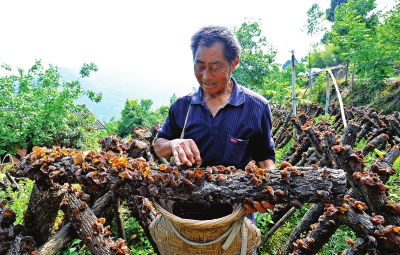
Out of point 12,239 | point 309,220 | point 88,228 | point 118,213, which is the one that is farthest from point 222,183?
point 118,213

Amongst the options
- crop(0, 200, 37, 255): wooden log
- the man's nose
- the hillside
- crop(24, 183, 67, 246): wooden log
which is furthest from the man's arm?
the hillside

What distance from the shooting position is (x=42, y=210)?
2092 mm

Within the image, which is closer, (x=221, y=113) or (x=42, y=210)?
(x=221, y=113)

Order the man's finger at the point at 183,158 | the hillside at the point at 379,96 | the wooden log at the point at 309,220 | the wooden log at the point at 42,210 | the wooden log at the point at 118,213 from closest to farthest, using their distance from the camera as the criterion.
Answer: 1. the man's finger at the point at 183,158
2. the wooden log at the point at 42,210
3. the wooden log at the point at 309,220
4. the wooden log at the point at 118,213
5. the hillside at the point at 379,96

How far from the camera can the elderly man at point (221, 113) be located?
70.2 inches

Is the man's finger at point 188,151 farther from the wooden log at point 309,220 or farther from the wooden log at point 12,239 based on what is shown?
the wooden log at point 309,220

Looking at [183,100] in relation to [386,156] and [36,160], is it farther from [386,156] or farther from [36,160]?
[386,156]

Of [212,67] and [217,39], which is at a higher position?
[217,39]

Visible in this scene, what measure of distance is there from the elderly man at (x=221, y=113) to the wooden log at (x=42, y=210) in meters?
0.95

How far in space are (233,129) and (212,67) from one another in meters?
0.50

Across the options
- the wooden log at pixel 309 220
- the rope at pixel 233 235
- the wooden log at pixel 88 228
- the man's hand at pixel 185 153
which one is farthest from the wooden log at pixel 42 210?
the wooden log at pixel 309 220

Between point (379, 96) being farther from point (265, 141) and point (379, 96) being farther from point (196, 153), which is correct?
point (196, 153)

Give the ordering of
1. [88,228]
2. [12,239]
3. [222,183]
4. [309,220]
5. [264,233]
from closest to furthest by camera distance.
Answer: [222,183]
[12,239]
[88,228]
[309,220]
[264,233]

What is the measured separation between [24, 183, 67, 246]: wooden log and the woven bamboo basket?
3.47ft
